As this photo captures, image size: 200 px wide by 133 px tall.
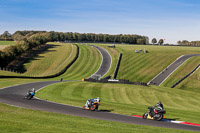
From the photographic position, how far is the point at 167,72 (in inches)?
3622

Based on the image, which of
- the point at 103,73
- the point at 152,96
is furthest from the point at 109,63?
the point at 152,96

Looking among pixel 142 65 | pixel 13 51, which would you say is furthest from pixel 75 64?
pixel 142 65

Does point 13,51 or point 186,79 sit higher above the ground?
point 13,51

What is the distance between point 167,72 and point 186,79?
35.0ft

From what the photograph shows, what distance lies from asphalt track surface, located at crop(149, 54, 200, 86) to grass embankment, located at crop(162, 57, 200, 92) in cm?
167

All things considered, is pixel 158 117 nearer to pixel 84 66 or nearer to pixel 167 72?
pixel 167 72

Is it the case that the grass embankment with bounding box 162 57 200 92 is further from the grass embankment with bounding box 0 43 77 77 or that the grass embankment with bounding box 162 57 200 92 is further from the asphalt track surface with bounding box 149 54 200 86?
the grass embankment with bounding box 0 43 77 77

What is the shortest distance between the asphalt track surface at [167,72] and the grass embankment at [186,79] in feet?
5.49

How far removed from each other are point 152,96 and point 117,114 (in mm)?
24406

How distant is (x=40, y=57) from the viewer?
131375mm

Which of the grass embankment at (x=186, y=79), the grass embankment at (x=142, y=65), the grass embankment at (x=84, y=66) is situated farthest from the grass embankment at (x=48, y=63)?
the grass embankment at (x=186, y=79)

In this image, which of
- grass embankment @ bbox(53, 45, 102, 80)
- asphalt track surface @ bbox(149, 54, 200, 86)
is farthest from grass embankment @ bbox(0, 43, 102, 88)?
asphalt track surface @ bbox(149, 54, 200, 86)

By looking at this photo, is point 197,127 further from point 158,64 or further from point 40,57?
point 40,57

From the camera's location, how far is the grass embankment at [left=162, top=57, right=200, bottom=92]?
76.2 m
